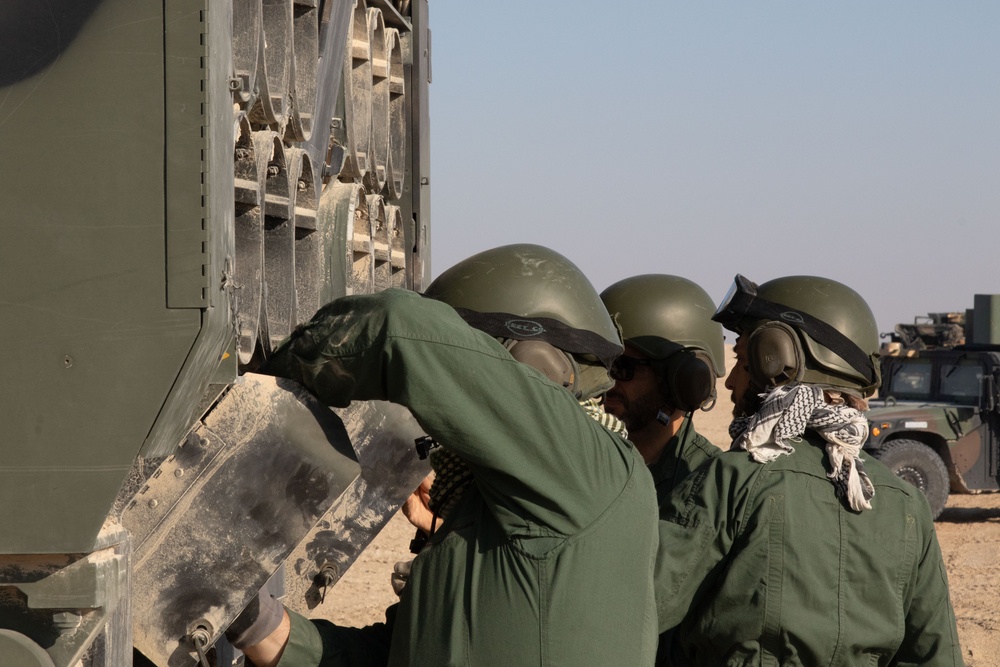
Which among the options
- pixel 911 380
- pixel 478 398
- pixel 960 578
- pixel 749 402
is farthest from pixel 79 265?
pixel 911 380

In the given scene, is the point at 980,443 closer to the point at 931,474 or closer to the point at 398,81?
the point at 931,474

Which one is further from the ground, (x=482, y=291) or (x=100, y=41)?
(x=100, y=41)

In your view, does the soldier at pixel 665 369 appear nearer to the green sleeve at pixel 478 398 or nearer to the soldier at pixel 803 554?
the soldier at pixel 803 554

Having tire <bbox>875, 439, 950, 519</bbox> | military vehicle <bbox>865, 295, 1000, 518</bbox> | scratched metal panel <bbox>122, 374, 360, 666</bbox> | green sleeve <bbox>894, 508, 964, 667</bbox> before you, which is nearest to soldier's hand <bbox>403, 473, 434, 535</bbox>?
scratched metal panel <bbox>122, 374, 360, 666</bbox>

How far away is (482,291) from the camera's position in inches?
81.1

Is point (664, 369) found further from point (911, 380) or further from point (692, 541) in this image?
point (911, 380)

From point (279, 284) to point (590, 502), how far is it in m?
2.01

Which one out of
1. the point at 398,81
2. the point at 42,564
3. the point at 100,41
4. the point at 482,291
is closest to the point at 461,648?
the point at 482,291

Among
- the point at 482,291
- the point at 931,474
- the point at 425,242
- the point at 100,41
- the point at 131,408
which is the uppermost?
the point at 100,41

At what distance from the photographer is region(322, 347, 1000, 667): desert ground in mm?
8281

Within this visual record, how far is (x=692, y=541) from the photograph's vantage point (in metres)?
2.51

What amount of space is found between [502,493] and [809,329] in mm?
1326

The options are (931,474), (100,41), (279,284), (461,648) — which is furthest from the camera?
(931,474)

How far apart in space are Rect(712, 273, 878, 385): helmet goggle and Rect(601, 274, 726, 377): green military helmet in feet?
3.49
